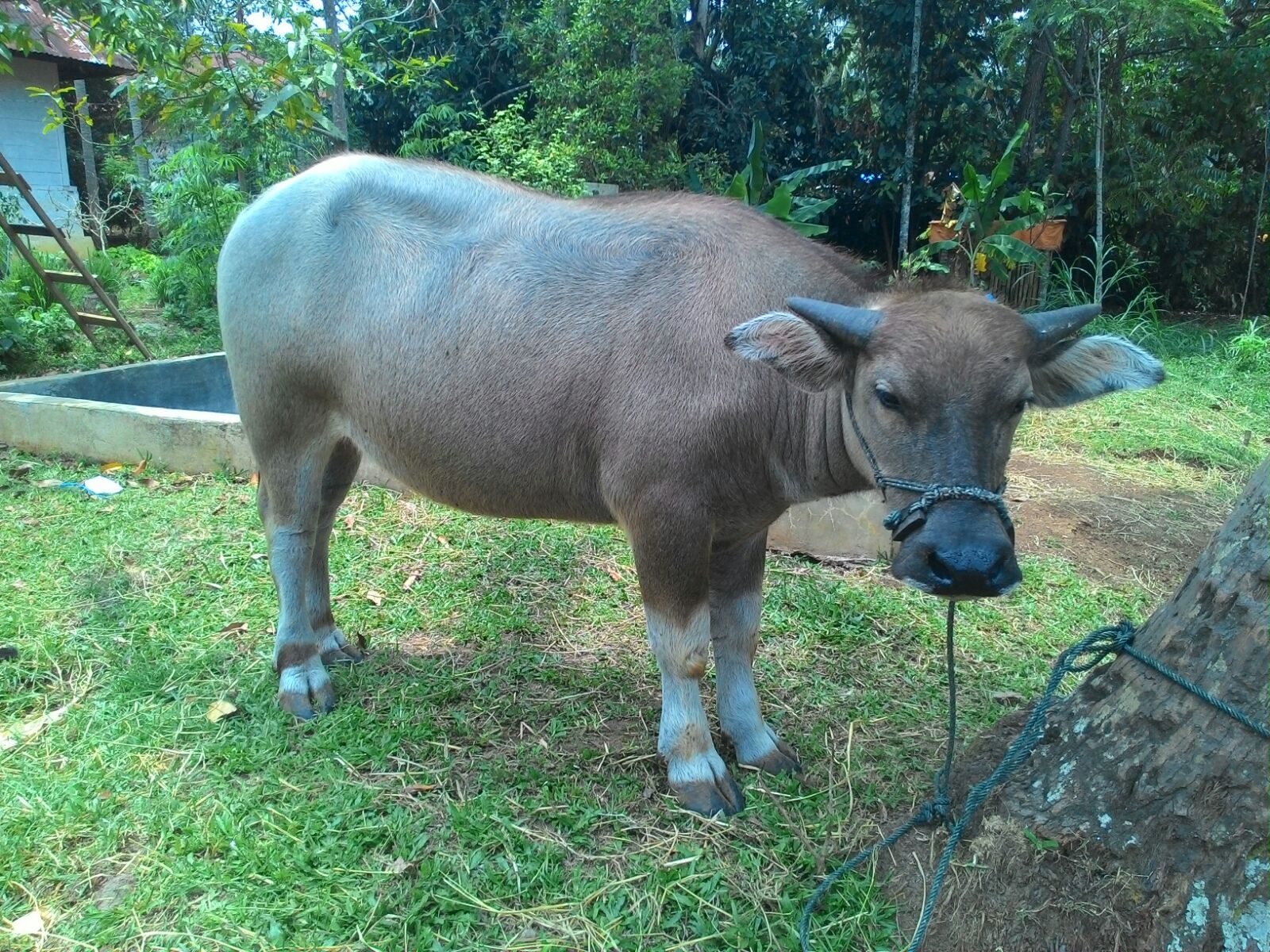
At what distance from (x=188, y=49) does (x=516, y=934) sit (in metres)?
5.99

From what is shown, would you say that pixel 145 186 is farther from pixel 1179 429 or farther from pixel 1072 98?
pixel 1179 429

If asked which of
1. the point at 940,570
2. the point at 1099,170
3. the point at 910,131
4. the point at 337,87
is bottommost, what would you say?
the point at 940,570

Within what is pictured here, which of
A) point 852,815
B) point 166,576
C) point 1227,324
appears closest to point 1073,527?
point 852,815

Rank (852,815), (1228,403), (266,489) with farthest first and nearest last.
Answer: (1228,403) < (266,489) < (852,815)

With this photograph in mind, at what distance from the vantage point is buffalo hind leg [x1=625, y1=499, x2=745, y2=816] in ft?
8.95

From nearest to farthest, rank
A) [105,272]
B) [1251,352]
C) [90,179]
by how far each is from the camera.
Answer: [1251,352]
[105,272]
[90,179]

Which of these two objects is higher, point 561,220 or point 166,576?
point 561,220

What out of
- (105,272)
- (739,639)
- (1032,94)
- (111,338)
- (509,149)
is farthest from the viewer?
(1032,94)

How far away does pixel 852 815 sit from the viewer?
110 inches

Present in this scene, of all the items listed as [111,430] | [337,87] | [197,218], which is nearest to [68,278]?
[197,218]

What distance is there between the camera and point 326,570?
385cm

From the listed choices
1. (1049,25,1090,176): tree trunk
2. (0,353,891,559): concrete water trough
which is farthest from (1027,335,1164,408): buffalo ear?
(1049,25,1090,176): tree trunk

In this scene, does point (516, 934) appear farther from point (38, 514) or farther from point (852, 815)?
point (38, 514)

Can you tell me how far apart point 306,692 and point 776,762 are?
1886 millimetres
